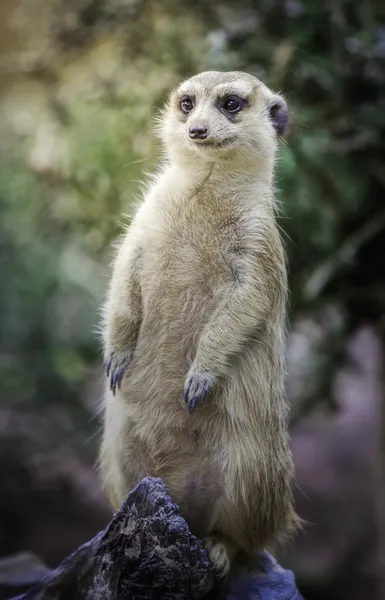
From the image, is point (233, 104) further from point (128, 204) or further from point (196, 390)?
point (128, 204)

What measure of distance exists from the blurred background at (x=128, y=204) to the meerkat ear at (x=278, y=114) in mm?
392

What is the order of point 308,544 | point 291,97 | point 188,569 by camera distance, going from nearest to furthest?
point 188,569 < point 291,97 < point 308,544

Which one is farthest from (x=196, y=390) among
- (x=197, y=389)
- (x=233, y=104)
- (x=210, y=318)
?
(x=233, y=104)

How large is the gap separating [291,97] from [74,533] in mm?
2655

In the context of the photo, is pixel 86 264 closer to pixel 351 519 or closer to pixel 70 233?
pixel 70 233

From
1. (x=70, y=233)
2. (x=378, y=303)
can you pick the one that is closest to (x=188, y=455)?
(x=378, y=303)

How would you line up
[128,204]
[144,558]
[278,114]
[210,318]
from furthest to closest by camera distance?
1. [128,204]
2. [278,114]
3. [210,318]
4. [144,558]

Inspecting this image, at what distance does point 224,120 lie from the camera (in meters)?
2.04

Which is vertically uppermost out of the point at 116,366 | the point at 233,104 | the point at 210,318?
the point at 233,104

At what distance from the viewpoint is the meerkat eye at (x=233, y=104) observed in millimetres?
2039

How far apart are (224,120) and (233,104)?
0.05 meters

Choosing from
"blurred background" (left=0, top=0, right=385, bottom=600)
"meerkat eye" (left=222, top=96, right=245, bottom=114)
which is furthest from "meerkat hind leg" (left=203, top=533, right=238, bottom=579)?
"meerkat eye" (left=222, top=96, right=245, bottom=114)

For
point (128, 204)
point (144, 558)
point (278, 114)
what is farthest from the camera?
point (128, 204)

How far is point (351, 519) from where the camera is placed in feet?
16.8
